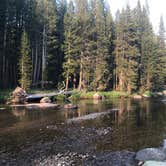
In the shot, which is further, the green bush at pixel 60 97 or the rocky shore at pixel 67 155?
the green bush at pixel 60 97

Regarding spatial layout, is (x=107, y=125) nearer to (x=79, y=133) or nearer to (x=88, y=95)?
(x=79, y=133)

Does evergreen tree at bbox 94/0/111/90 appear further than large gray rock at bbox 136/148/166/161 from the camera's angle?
Yes

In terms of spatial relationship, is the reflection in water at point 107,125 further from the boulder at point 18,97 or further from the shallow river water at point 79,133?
the boulder at point 18,97

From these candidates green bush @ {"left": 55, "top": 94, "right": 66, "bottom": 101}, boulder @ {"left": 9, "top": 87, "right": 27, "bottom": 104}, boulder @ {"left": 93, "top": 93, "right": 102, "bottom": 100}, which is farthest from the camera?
boulder @ {"left": 93, "top": 93, "right": 102, "bottom": 100}

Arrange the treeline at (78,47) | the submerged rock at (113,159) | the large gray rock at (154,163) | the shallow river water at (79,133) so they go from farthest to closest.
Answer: the treeline at (78,47) → the shallow river water at (79,133) → the submerged rock at (113,159) → the large gray rock at (154,163)

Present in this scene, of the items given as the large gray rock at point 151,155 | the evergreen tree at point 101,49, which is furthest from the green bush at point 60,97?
the large gray rock at point 151,155

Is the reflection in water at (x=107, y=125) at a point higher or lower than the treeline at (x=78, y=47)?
lower

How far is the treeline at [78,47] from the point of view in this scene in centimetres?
4600

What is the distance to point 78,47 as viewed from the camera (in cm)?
5019

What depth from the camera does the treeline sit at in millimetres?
46000

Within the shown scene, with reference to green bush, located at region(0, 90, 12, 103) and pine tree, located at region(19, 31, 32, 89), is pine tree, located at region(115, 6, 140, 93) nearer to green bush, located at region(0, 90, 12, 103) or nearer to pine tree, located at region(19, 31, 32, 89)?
pine tree, located at region(19, 31, 32, 89)

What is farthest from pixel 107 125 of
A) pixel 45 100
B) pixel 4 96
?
pixel 4 96

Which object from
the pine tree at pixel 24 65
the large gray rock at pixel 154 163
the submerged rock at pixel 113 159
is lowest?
the submerged rock at pixel 113 159

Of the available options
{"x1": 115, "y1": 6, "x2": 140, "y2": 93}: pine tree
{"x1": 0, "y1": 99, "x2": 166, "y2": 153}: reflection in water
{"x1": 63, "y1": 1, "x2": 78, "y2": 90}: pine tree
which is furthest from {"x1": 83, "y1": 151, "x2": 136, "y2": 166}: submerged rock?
{"x1": 115, "y1": 6, "x2": 140, "y2": 93}: pine tree
